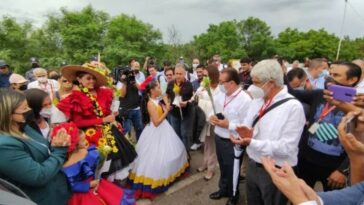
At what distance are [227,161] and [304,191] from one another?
2.73m

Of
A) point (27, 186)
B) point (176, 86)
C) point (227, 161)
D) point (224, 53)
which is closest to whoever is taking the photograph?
point (27, 186)

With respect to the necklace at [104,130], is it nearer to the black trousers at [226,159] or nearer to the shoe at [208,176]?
the black trousers at [226,159]

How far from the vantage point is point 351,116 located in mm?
1843

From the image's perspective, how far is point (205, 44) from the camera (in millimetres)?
51594

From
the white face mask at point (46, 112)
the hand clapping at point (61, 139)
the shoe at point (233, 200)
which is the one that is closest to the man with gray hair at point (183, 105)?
the shoe at point (233, 200)

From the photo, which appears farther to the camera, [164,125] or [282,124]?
[164,125]

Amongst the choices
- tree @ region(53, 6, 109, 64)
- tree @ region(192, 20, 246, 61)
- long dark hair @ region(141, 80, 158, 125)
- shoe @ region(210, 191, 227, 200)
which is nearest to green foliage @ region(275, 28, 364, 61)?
tree @ region(192, 20, 246, 61)

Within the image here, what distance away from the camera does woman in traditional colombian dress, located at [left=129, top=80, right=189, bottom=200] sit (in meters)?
4.40

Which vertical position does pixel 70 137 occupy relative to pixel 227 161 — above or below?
above

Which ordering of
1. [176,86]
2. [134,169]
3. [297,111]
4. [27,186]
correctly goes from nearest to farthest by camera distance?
[27,186] → [297,111] → [134,169] → [176,86]

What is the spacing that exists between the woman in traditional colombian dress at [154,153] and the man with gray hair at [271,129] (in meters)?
1.89

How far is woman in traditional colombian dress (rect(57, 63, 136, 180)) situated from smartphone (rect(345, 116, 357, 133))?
2.57 metres

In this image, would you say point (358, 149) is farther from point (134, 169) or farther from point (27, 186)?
point (134, 169)

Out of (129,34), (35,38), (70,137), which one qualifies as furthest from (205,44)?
(70,137)
